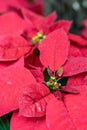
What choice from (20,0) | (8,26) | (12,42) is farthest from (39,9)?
(12,42)

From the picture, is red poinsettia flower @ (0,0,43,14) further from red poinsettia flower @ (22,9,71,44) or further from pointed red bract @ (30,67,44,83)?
pointed red bract @ (30,67,44,83)

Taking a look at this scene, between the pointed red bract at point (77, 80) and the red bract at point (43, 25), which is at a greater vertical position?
the pointed red bract at point (77, 80)

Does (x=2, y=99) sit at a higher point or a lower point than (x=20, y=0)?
higher

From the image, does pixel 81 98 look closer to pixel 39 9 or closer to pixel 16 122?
pixel 16 122

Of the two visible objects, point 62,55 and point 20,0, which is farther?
point 20,0

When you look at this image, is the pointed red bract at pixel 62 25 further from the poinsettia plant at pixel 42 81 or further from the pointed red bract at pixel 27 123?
the pointed red bract at pixel 27 123

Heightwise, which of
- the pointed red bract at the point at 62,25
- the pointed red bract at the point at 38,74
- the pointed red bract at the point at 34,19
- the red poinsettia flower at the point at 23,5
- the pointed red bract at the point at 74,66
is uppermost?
the pointed red bract at the point at 74,66

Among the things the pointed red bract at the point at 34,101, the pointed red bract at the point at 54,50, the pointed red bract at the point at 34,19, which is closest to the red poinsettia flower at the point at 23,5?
the pointed red bract at the point at 34,19
